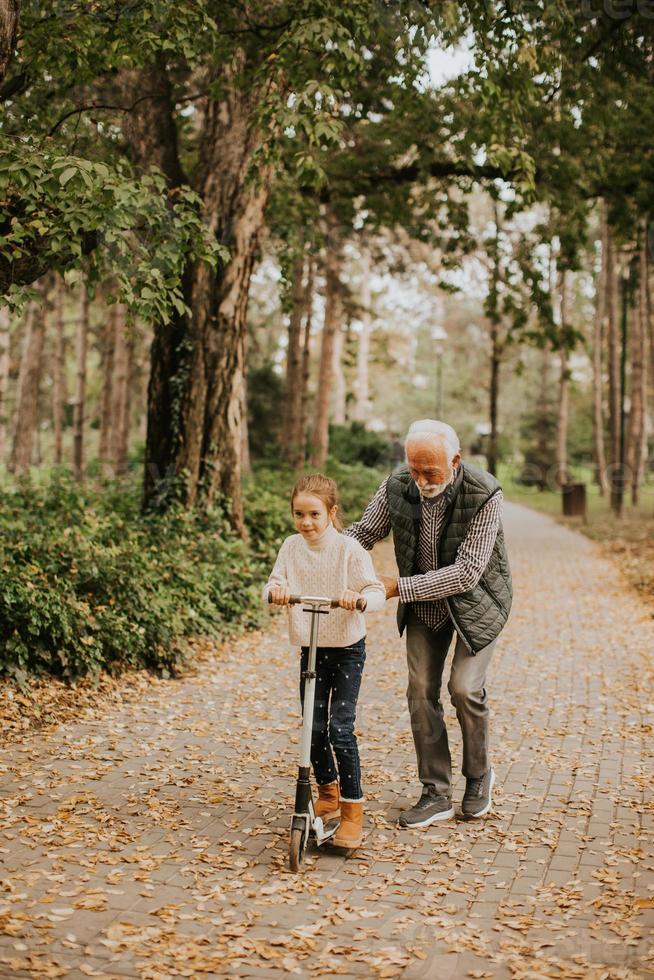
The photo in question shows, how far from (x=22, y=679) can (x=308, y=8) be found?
6.01 m

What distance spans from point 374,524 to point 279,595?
0.89 m

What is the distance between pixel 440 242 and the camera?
17781 mm

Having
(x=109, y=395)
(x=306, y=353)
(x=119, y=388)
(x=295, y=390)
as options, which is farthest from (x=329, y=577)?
(x=109, y=395)

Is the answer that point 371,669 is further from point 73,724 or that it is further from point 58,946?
point 58,946

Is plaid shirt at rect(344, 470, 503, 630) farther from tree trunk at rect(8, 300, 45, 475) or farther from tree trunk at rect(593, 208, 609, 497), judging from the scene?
tree trunk at rect(593, 208, 609, 497)

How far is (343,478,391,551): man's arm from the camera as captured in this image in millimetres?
5297

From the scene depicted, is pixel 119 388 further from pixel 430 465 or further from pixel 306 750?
pixel 306 750

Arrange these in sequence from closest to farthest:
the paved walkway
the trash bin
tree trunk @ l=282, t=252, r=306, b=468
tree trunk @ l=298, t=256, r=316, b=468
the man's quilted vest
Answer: the paved walkway < the man's quilted vest < tree trunk @ l=282, t=252, r=306, b=468 < tree trunk @ l=298, t=256, r=316, b=468 < the trash bin

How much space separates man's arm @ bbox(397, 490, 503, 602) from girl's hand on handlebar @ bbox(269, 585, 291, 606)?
658 millimetres

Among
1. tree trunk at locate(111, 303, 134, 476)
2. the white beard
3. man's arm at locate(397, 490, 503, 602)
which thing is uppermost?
tree trunk at locate(111, 303, 134, 476)

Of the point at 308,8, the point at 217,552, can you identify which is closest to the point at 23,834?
the point at 217,552

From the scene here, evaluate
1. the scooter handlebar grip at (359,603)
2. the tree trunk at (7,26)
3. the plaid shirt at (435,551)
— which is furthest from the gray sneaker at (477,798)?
the tree trunk at (7,26)

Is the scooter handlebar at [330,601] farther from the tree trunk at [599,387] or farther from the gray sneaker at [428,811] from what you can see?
the tree trunk at [599,387]

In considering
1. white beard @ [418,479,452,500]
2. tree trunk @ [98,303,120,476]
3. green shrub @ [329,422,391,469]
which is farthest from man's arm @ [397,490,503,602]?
green shrub @ [329,422,391,469]
